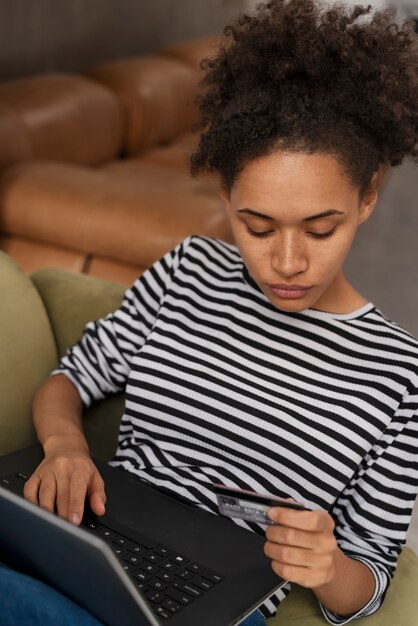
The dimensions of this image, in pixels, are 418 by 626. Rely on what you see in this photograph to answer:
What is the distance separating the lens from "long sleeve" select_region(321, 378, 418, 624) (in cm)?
111

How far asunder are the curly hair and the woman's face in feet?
0.07

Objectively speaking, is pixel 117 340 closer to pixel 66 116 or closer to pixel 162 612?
pixel 162 612

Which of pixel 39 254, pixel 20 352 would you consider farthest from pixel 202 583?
pixel 39 254

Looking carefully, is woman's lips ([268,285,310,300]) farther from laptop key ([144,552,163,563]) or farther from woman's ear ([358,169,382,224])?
laptop key ([144,552,163,563])

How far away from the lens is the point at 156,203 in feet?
8.65

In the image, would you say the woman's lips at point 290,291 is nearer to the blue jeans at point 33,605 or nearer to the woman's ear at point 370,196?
the woman's ear at point 370,196

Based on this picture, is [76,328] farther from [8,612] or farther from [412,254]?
[412,254]

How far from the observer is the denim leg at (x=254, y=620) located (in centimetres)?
106

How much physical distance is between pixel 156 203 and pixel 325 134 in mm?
1602

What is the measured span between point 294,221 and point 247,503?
1.18 ft

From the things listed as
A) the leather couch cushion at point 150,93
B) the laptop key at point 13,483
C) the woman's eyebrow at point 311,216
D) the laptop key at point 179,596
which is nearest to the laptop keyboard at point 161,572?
the laptop key at point 179,596

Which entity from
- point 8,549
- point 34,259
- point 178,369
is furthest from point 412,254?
point 8,549

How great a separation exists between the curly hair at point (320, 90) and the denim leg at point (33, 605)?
0.55 metres

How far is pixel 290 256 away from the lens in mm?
1069
